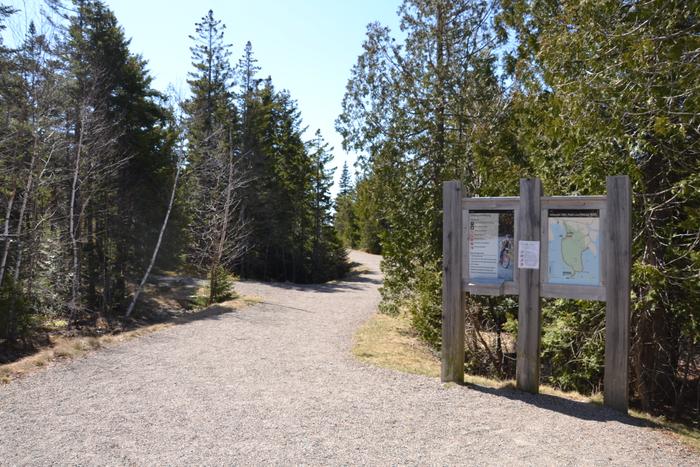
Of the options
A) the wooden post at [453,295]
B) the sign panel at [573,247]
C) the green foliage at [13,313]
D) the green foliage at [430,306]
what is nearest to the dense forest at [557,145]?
the green foliage at [430,306]

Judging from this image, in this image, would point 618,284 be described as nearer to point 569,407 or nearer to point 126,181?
point 569,407

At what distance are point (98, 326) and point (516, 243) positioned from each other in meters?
10.9

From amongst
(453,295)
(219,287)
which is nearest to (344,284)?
(219,287)

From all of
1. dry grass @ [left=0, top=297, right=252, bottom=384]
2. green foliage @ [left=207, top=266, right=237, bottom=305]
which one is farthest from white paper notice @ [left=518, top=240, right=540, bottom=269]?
green foliage @ [left=207, top=266, right=237, bottom=305]

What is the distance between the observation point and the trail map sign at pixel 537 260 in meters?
5.10

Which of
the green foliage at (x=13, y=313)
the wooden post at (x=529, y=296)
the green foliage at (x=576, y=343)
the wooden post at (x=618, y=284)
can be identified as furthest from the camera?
the green foliage at (x=13, y=313)

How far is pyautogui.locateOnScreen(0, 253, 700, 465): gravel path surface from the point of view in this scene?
407 centimetres

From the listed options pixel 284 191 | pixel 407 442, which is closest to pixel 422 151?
pixel 407 442

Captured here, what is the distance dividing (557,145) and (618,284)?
3.05 m

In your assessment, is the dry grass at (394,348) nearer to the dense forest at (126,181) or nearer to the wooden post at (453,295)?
the wooden post at (453,295)

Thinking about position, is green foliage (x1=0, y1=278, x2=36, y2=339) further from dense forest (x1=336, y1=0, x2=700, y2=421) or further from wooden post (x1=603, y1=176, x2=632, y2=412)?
wooden post (x1=603, y1=176, x2=632, y2=412)

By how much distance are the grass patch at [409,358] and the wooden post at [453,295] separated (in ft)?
1.06

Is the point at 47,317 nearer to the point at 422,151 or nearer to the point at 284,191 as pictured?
the point at 422,151

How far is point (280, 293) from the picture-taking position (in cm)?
1873
